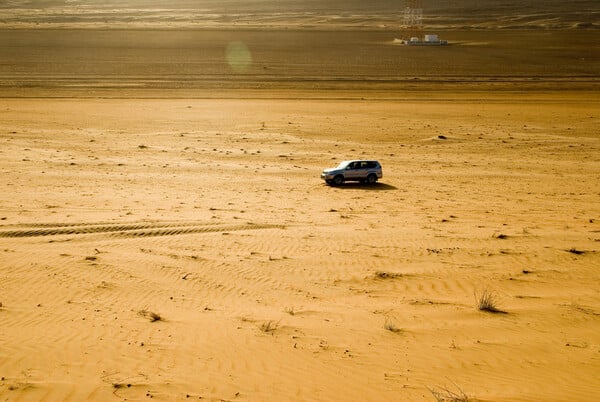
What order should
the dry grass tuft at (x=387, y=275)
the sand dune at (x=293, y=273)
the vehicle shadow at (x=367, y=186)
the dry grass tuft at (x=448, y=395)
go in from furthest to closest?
the vehicle shadow at (x=367, y=186)
the dry grass tuft at (x=387, y=275)
the sand dune at (x=293, y=273)
the dry grass tuft at (x=448, y=395)

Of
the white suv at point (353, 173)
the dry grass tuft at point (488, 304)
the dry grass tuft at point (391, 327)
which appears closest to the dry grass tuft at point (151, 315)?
the dry grass tuft at point (391, 327)

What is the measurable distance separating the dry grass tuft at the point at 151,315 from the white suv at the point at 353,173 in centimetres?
1329

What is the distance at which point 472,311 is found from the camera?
10219mm

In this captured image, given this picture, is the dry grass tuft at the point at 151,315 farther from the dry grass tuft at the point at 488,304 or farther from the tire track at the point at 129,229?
the tire track at the point at 129,229

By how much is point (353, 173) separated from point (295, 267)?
1043 cm

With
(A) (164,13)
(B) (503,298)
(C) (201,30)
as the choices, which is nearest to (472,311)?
(B) (503,298)

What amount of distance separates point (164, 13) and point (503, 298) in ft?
431

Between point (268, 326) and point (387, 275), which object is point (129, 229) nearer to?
point (387, 275)

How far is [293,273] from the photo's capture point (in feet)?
41.2

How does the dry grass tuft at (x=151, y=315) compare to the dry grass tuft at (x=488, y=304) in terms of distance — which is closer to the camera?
the dry grass tuft at (x=151, y=315)

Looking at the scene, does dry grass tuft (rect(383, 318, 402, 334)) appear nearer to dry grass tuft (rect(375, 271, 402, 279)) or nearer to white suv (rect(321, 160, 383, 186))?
dry grass tuft (rect(375, 271, 402, 279))

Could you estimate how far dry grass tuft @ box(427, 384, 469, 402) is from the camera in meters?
7.09

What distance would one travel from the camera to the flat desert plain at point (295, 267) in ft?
26.8

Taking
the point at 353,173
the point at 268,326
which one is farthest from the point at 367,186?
the point at 268,326
